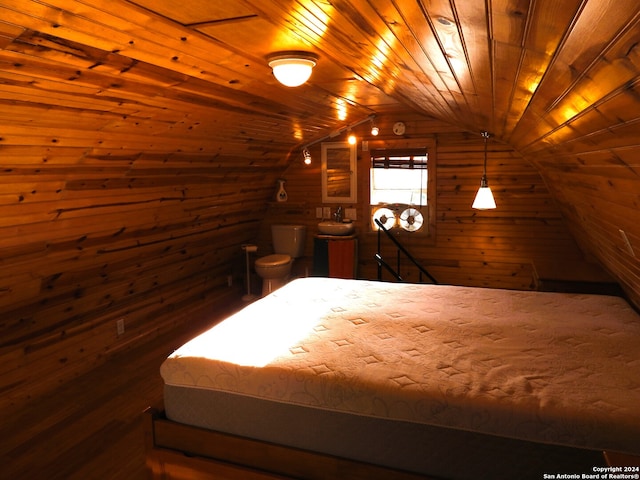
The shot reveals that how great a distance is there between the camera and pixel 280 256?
17.0 ft

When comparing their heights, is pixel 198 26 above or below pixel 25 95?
above

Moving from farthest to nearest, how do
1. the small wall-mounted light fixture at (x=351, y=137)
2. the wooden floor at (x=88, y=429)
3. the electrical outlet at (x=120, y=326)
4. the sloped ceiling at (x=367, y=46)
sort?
the small wall-mounted light fixture at (x=351, y=137), the electrical outlet at (x=120, y=326), the wooden floor at (x=88, y=429), the sloped ceiling at (x=367, y=46)

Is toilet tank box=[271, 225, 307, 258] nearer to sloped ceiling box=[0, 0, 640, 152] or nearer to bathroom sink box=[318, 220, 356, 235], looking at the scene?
bathroom sink box=[318, 220, 356, 235]

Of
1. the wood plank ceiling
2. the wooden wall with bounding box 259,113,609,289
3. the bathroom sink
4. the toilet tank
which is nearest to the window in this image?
the wooden wall with bounding box 259,113,609,289

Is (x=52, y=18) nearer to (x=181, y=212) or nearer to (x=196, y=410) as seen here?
(x=196, y=410)

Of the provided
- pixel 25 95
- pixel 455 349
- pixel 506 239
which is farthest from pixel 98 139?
pixel 506 239

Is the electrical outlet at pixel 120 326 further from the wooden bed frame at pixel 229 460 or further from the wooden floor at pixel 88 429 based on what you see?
the wooden bed frame at pixel 229 460

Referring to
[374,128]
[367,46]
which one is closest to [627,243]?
[367,46]

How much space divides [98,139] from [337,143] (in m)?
3.15

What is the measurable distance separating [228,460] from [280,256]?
3379mm

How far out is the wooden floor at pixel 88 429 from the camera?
234 centimetres

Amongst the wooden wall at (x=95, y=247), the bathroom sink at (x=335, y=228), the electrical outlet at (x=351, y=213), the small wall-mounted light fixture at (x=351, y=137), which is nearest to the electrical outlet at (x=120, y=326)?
the wooden wall at (x=95, y=247)

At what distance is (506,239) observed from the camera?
15.4 ft

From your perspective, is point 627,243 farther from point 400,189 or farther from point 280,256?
point 280,256
